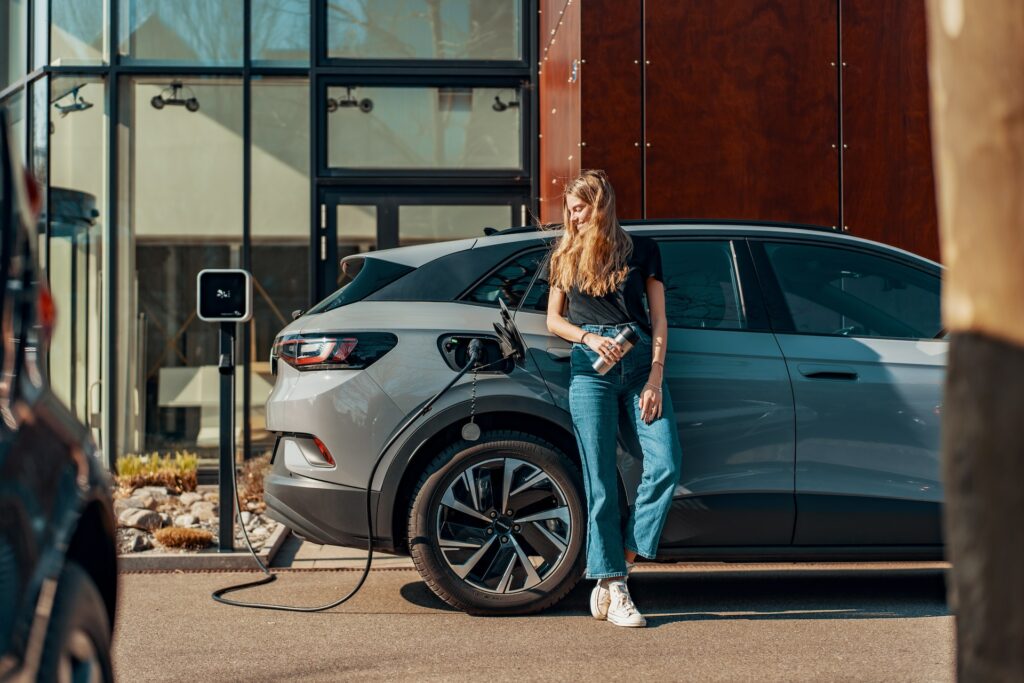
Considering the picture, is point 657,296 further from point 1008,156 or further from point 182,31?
point 182,31

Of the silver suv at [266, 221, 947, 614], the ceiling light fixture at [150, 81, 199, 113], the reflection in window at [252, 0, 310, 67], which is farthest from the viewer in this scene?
the ceiling light fixture at [150, 81, 199, 113]

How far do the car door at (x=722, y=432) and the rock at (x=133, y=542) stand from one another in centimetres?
295

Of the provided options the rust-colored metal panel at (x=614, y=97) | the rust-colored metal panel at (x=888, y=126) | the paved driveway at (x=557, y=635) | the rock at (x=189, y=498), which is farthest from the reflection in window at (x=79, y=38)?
the rust-colored metal panel at (x=888, y=126)

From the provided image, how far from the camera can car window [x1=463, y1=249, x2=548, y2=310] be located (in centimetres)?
531

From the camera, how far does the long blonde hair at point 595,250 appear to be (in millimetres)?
4988

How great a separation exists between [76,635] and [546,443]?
10.3 ft

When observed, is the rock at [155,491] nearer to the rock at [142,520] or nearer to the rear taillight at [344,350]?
the rock at [142,520]

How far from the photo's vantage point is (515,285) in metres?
5.35

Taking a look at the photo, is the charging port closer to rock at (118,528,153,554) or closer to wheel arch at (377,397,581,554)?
wheel arch at (377,397,581,554)

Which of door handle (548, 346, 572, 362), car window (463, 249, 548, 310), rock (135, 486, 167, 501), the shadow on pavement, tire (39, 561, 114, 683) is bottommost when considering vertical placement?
the shadow on pavement

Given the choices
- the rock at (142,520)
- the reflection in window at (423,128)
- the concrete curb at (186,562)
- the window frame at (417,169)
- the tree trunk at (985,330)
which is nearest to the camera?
the tree trunk at (985,330)

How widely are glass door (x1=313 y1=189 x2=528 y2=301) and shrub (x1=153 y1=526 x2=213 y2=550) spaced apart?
3.74 metres

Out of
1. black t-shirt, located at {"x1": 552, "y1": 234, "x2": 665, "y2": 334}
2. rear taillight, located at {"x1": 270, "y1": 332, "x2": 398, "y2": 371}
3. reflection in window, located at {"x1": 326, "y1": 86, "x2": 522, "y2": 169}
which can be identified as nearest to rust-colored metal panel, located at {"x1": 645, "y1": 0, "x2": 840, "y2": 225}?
reflection in window, located at {"x1": 326, "y1": 86, "x2": 522, "y2": 169}

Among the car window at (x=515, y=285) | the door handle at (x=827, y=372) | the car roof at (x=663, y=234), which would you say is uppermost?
the car roof at (x=663, y=234)
